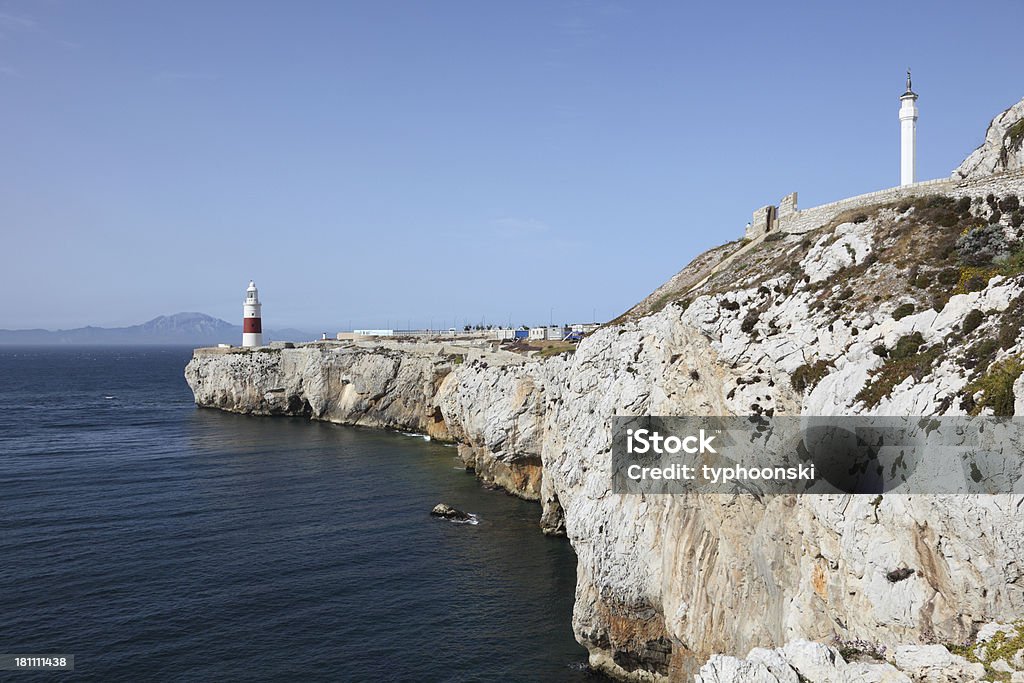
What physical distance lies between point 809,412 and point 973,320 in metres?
5.58

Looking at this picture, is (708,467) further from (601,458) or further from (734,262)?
(734,262)

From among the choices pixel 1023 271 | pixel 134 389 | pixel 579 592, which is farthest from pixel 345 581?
pixel 134 389

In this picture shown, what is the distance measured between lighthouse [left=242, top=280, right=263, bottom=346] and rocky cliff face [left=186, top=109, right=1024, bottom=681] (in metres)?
104

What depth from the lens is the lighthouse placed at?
136750 millimetres

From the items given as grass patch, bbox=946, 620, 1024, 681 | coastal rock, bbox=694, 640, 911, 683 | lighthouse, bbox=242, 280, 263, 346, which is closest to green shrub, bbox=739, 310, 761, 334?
coastal rock, bbox=694, 640, 911, 683

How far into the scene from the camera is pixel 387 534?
49500 millimetres

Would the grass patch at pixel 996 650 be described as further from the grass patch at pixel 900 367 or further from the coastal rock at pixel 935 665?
the grass patch at pixel 900 367

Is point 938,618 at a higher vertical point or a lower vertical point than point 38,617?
higher

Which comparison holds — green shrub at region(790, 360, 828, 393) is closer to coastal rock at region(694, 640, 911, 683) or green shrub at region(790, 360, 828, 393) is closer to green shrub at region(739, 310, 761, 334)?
green shrub at region(739, 310, 761, 334)

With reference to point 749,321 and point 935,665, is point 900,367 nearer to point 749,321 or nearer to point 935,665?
point 749,321

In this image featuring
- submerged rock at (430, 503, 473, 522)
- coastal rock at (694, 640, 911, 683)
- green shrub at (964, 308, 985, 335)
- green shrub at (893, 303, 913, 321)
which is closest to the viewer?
coastal rock at (694, 640, 911, 683)

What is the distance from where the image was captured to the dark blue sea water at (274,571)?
32.6 m

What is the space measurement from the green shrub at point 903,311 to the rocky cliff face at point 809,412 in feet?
0.24

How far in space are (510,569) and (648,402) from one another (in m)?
16.6
